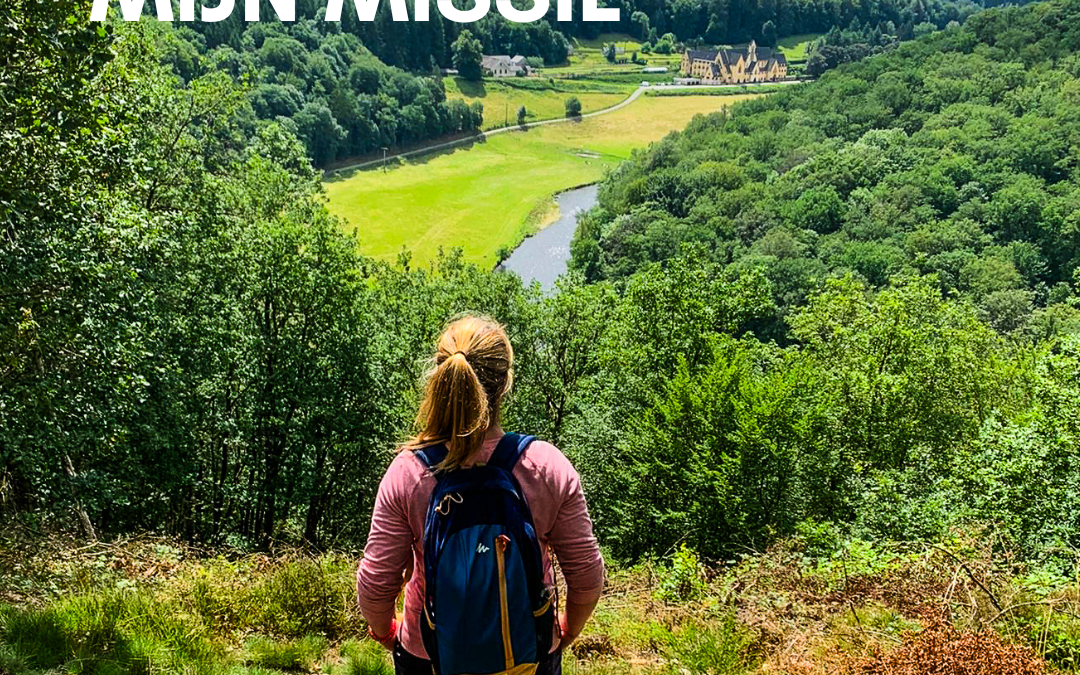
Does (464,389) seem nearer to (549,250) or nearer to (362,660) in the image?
(362,660)

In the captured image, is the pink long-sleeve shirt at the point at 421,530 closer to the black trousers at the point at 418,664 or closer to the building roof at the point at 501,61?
the black trousers at the point at 418,664

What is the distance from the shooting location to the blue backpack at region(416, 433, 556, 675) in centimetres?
261

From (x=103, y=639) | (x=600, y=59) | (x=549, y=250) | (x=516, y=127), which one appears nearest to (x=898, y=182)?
(x=549, y=250)

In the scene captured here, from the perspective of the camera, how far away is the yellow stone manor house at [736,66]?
171 metres

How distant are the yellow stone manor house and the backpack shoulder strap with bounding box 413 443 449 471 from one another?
181368mm

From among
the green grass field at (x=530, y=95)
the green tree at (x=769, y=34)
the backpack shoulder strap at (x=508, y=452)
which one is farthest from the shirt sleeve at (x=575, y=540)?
the green tree at (x=769, y=34)

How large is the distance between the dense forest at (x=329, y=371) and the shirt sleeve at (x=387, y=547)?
5372 mm

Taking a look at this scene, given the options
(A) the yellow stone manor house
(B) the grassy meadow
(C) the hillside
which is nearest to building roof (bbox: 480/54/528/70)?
(A) the yellow stone manor house

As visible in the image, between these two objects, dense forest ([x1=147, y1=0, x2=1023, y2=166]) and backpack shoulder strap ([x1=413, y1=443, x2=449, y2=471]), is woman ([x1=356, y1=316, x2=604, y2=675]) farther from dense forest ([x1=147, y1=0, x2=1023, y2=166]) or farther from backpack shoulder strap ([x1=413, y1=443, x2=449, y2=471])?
dense forest ([x1=147, y1=0, x2=1023, y2=166])

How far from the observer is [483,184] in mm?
100438

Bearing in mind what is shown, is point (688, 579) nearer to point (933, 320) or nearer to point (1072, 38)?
point (933, 320)

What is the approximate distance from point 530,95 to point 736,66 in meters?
55.9

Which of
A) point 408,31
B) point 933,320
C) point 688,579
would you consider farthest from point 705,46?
point 688,579

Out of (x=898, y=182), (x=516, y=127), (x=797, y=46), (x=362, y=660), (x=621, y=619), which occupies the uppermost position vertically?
(x=797, y=46)
